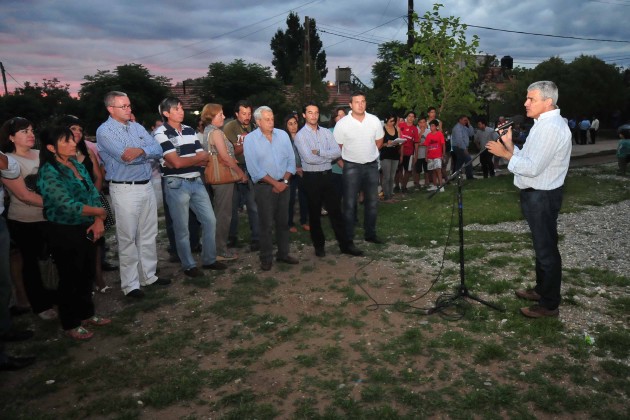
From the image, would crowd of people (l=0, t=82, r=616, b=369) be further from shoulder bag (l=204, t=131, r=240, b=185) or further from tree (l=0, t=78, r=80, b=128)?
tree (l=0, t=78, r=80, b=128)

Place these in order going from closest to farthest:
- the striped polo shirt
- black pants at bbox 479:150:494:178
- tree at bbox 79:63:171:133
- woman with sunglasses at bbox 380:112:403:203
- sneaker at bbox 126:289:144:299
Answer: sneaker at bbox 126:289:144:299 → the striped polo shirt → woman with sunglasses at bbox 380:112:403:203 → black pants at bbox 479:150:494:178 → tree at bbox 79:63:171:133

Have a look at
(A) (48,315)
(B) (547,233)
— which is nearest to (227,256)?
(A) (48,315)

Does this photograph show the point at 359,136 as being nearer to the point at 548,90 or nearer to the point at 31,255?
the point at 548,90

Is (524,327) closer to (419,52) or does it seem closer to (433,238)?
(433,238)

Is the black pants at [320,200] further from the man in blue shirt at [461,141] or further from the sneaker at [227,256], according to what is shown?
the man in blue shirt at [461,141]

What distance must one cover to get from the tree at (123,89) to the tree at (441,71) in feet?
60.1

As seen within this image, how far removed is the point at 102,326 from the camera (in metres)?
4.96

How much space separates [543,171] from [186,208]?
423 cm

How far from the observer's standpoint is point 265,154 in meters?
6.23

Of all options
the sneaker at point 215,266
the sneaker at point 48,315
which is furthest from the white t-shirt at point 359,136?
the sneaker at point 48,315

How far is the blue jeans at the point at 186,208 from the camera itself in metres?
5.99

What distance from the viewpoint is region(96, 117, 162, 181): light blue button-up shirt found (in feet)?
17.1

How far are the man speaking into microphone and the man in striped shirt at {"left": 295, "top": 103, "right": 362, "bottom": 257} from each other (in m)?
2.78

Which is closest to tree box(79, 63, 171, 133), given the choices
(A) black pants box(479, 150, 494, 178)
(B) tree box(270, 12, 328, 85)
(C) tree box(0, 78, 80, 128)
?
(C) tree box(0, 78, 80, 128)
